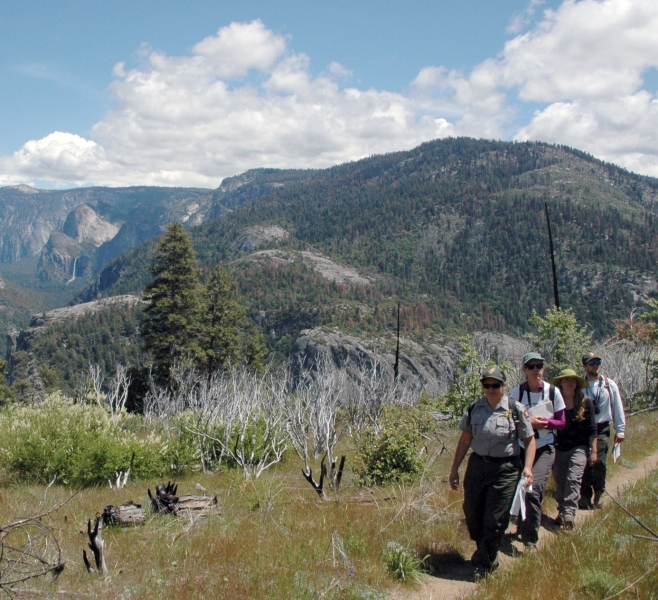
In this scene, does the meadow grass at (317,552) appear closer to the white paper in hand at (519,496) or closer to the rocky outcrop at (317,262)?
the white paper in hand at (519,496)

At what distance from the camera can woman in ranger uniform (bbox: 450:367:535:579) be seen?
4691 millimetres

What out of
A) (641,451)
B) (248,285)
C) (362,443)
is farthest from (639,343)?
(248,285)

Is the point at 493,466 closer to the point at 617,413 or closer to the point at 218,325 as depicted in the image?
the point at 617,413

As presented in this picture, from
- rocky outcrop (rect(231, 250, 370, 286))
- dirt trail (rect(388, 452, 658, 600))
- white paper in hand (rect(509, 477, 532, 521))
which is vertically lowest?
dirt trail (rect(388, 452, 658, 600))

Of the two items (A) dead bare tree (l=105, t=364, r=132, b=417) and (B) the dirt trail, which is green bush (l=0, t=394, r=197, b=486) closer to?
(A) dead bare tree (l=105, t=364, r=132, b=417)

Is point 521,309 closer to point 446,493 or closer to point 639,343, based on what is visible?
point 639,343

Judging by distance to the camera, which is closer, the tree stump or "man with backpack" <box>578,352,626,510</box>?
the tree stump

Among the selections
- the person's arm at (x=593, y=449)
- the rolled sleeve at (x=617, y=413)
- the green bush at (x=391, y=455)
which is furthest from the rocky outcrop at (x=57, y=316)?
the person's arm at (x=593, y=449)

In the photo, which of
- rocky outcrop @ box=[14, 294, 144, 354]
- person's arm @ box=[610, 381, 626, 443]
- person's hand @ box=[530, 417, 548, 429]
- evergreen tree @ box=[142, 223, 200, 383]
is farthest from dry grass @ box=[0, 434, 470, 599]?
rocky outcrop @ box=[14, 294, 144, 354]

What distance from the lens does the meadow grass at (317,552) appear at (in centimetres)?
427

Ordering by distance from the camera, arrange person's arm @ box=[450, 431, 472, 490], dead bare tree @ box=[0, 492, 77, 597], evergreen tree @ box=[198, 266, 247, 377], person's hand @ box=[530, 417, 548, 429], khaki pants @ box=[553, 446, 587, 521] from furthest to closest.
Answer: evergreen tree @ box=[198, 266, 247, 377], khaki pants @ box=[553, 446, 587, 521], person's hand @ box=[530, 417, 548, 429], person's arm @ box=[450, 431, 472, 490], dead bare tree @ box=[0, 492, 77, 597]

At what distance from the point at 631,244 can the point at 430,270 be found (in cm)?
6881

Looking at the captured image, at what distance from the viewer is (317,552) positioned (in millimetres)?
5066

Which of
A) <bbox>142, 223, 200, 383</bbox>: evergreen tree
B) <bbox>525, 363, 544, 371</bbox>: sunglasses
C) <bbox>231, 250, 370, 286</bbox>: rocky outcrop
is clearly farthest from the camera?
<bbox>231, 250, 370, 286</bbox>: rocky outcrop
